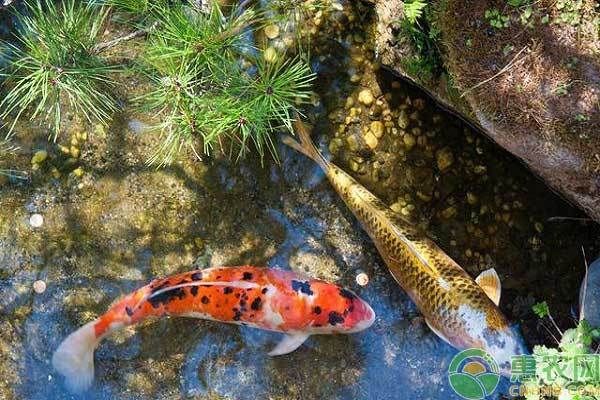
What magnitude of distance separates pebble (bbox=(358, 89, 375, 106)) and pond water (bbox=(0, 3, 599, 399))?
3 centimetres

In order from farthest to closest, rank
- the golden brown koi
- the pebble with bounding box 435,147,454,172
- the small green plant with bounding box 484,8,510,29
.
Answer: the pebble with bounding box 435,147,454,172
the golden brown koi
the small green plant with bounding box 484,8,510,29

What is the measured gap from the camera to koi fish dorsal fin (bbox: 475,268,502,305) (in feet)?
14.1

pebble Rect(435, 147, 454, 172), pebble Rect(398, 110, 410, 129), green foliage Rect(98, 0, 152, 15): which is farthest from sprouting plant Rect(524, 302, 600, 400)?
green foliage Rect(98, 0, 152, 15)

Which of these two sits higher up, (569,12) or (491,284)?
(569,12)

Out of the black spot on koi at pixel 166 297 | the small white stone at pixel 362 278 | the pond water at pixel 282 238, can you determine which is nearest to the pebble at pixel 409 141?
the pond water at pixel 282 238

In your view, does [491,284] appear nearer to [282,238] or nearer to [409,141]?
[409,141]

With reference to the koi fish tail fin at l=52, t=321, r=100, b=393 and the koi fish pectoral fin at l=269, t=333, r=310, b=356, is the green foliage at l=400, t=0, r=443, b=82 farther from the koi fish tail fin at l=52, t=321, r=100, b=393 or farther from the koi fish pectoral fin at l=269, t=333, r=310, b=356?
the koi fish tail fin at l=52, t=321, r=100, b=393

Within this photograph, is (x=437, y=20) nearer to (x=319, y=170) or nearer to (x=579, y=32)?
(x=579, y=32)

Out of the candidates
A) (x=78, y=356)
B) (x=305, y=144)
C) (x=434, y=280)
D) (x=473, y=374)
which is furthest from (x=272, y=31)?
(x=473, y=374)

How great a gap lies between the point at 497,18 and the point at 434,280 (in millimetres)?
1635

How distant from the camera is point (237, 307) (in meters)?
4.17

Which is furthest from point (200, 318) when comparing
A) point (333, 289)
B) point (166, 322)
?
point (333, 289)

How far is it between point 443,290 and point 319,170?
1.18m

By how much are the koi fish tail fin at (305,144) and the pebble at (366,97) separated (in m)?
0.45
